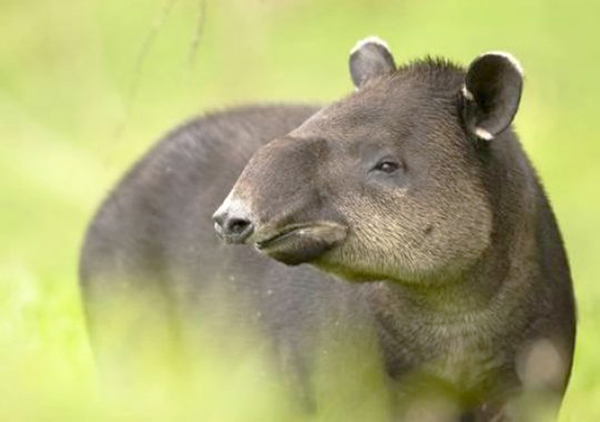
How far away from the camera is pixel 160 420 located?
862 centimetres

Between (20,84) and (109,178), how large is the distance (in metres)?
4.89

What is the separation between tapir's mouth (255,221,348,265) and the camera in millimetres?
9266

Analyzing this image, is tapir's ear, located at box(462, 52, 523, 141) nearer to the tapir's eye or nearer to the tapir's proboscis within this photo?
the tapir's proboscis

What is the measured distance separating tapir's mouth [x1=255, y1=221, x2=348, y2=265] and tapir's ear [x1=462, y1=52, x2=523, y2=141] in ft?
2.38

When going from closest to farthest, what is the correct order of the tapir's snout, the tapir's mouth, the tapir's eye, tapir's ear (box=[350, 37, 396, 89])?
the tapir's snout → the tapir's mouth → the tapir's eye → tapir's ear (box=[350, 37, 396, 89])

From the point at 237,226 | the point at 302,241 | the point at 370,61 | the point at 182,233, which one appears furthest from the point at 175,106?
the point at 237,226

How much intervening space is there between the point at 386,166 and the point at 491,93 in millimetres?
505

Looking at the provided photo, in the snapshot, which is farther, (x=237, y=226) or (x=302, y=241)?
(x=302, y=241)

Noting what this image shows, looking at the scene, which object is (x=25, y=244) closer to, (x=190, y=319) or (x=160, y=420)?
(x=190, y=319)

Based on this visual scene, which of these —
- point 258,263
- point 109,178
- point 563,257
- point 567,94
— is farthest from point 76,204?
point 563,257

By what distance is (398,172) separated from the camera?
31.9 feet

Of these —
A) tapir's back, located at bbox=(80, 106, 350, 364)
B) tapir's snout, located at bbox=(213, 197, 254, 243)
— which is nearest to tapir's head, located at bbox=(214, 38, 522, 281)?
tapir's snout, located at bbox=(213, 197, 254, 243)

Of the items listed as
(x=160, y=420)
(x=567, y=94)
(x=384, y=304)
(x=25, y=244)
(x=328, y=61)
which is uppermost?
(x=328, y=61)

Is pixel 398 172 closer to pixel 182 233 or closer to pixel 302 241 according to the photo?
pixel 302 241
